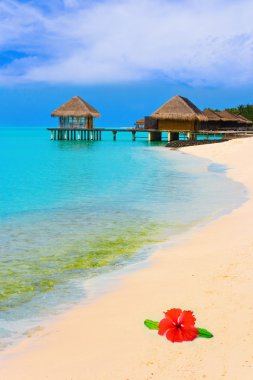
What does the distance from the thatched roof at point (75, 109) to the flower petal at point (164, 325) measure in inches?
1903

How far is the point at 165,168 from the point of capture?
22406 mm

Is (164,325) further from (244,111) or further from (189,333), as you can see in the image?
(244,111)

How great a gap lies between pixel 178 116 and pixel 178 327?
4500 cm

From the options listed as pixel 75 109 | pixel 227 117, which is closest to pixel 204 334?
pixel 75 109

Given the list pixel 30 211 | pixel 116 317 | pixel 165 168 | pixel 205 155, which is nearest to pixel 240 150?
pixel 205 155

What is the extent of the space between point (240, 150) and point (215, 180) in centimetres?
1253

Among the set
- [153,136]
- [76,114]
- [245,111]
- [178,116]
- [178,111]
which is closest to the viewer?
[178,116]

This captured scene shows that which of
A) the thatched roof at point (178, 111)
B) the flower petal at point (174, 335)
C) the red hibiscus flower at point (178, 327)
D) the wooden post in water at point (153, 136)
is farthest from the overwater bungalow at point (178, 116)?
the flower petal at point (174, 335)

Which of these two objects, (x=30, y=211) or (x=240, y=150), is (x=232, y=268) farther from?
(x=240, y=150)

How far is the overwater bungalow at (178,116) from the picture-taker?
155 ft

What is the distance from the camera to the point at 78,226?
29.6 ft

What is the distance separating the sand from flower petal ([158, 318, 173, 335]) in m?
0.06

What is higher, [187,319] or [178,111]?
[178,111]

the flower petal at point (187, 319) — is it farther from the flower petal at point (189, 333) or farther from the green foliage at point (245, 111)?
the green foliage at point (245, 111)
